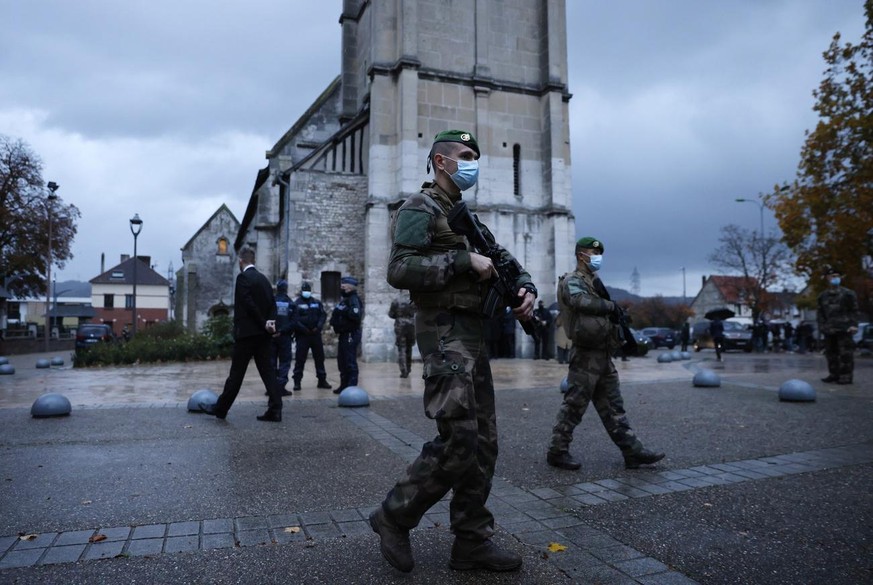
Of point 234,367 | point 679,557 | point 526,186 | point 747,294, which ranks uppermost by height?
point 526,186

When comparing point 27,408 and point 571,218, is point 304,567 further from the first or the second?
point 571,218

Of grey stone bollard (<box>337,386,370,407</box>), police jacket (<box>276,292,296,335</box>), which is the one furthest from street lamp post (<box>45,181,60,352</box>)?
grey stone bollard (<box>337,386,370,407</box>)

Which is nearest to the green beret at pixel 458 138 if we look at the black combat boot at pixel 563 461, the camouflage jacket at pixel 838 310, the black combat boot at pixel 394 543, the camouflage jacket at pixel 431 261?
the camouflage jacket at pixel 431 261

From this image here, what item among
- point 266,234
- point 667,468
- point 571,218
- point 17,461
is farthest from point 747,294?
point 17,461

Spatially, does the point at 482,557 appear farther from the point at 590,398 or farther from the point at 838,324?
the point at 838,324

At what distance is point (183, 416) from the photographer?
8.10m

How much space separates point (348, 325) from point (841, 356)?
30.0ft

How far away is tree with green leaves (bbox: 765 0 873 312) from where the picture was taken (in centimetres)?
1783

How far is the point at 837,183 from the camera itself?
19.1m

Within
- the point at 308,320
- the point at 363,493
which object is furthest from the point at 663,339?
the point at 363,493

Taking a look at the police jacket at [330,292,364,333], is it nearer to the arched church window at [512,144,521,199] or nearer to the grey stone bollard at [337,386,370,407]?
the grey stone bollard at [337,386,370,407]

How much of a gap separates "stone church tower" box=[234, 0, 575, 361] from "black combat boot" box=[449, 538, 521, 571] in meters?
17.8

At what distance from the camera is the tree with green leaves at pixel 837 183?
17.8 metres

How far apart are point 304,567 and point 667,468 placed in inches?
133
